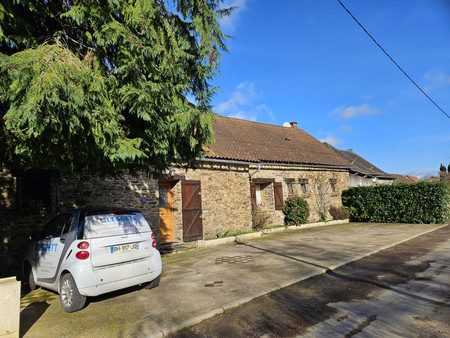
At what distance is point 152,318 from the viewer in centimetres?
401

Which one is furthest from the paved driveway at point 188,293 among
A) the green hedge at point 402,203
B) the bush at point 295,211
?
the green hedge at point 402,203

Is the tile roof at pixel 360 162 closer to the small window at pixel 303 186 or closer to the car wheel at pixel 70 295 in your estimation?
the small window at pixel 303 186

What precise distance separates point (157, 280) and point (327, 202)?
13.7m

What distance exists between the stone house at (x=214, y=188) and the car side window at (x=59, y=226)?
230 centimetres

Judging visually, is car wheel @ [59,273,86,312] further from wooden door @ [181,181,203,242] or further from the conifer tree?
wooden door @ [181,181,203,242]

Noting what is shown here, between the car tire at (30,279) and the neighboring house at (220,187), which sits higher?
the neighboring house at (220,187)

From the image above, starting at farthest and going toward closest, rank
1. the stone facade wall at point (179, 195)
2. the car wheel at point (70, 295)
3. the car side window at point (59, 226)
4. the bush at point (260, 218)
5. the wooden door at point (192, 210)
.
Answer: the bush at point (260, 218) → the wooden door at point (192, 210) → the stone facade wall at point (179, 195) → the car side window at point (59, 226) → the car wheel at point (70, 295)

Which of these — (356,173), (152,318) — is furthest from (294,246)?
(356,173)

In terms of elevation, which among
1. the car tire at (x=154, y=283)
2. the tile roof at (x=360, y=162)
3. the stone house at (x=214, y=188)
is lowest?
the car tire at (x=154, y=283)

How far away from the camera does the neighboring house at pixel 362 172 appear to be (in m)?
19.5

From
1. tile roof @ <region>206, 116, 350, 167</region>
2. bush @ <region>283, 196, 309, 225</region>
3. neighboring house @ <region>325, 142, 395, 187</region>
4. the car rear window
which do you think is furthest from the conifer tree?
neighboring house @ <region>325, 142, 395, 187</region>

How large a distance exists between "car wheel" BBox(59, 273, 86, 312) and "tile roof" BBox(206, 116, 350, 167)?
7050 millimetres

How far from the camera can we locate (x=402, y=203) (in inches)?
563

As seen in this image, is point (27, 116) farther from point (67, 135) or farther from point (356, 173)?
point (356, 173)
